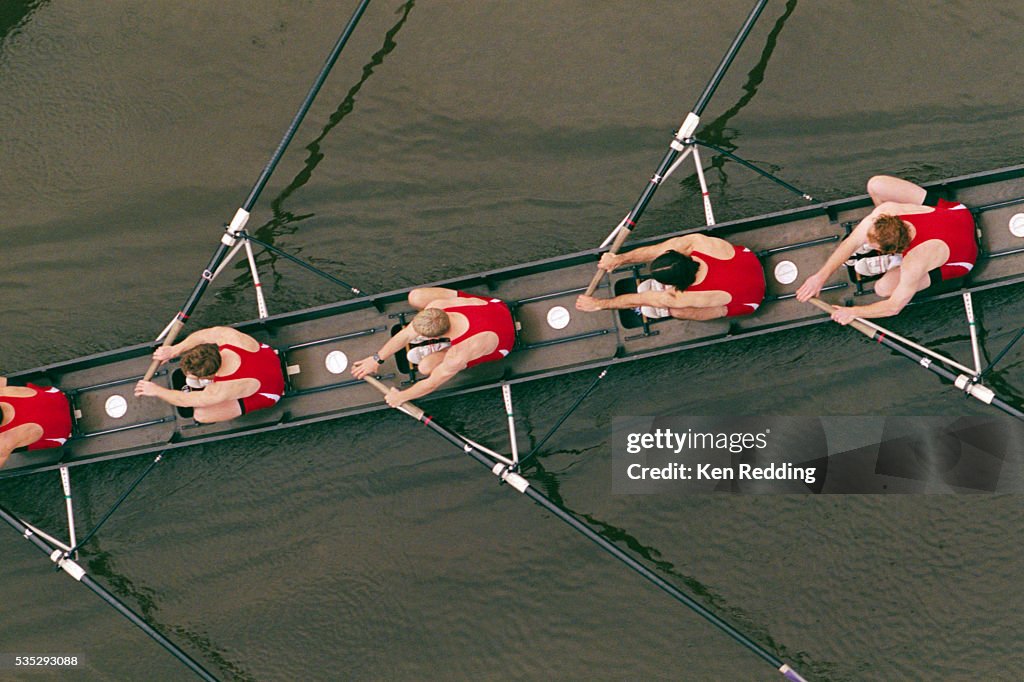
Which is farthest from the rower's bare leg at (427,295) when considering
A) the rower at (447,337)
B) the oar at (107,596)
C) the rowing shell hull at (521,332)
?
the oar at (107,596)

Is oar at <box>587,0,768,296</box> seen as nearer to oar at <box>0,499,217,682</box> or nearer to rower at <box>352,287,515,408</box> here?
rower at <box>352,287,515,408</box>

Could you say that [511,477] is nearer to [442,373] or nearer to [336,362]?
[442,373]

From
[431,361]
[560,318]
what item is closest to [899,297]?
[560,318]

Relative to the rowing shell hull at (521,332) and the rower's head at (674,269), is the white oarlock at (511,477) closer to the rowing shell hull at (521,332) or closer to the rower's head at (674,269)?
the rowing shell hull at (521,332)

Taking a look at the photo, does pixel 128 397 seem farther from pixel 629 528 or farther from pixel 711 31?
pixel 711 31

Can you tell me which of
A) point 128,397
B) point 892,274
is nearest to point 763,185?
point 892,274

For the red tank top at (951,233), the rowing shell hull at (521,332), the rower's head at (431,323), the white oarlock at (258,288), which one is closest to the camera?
the rower's head at (431,323)

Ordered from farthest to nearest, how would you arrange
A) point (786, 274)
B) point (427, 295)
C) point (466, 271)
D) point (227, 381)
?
point (466, 271)
point (786, 274)
point (427, 295)
point (227, 381)
